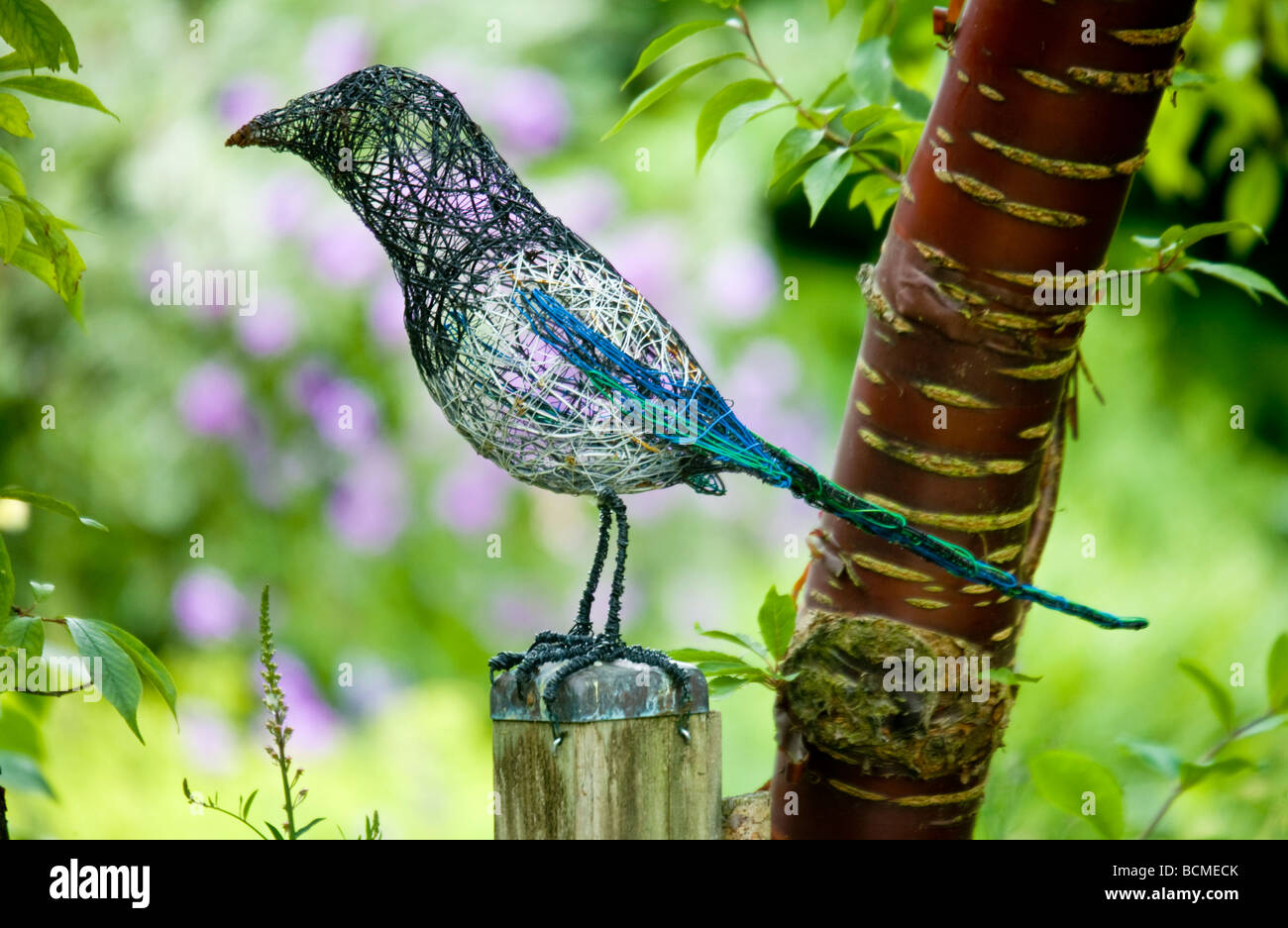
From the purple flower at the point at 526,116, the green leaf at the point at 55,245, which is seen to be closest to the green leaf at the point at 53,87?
the green leaf at the point at 55,245

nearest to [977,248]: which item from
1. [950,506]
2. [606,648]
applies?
[950,506]

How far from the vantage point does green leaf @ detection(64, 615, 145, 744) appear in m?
0.97

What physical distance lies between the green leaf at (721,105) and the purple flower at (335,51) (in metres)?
2.00

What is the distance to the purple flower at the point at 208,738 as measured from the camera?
290 centimetres

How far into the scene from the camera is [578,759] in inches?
44.4

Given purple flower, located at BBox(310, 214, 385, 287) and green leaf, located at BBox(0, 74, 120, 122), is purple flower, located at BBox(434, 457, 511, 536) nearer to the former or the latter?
purple flower, located at BBox(310, 214, 385, 287)

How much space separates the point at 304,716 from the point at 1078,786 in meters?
2.25

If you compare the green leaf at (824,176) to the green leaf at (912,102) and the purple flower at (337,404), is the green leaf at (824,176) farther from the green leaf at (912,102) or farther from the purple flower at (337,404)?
the purple flower at (337,404)

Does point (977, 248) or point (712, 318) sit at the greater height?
point (712, 318)

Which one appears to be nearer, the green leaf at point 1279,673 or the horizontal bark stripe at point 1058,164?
the horizontal bark stripe at point 1058,164

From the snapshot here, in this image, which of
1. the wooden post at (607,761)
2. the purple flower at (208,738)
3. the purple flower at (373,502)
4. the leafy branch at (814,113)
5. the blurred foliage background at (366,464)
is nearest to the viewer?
the wooden post at (607,761)

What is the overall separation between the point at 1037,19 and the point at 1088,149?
0.44 feet

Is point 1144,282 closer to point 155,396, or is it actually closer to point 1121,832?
point 1121,832

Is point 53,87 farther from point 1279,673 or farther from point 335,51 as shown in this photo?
point 335,51
